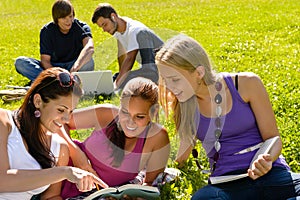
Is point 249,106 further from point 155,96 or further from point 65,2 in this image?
point 65,2

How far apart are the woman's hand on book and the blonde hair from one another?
0.47 metres

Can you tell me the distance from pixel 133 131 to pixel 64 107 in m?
0.49

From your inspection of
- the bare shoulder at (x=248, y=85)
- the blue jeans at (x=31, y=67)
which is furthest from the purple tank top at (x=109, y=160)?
the blue jeans at (x=31, y=67)

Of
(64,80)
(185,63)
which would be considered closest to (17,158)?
(64,80)

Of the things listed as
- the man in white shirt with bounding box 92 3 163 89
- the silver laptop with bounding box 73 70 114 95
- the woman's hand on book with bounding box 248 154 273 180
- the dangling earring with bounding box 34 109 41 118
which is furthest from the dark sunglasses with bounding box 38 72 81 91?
the silver laptop with bounding box 73 70 114 95

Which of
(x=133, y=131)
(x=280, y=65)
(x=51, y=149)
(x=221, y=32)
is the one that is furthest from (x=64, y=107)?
(x=221, y=32)

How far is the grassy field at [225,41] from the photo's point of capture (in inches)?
155

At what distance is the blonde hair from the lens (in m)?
2.68

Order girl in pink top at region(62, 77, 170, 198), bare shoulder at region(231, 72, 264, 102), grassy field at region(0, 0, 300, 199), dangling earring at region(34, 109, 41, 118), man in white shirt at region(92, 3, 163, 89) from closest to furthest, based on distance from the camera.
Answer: dangling earring at region(34, 109, 41, 118)
bare shoulder at region(231, 72, 264, 102)
girl in pink top at region(62, 77, 170, 198)
grassy field at region(0, 0, 300, 199)
man in white shirt at region(92, 3, 163, 89)

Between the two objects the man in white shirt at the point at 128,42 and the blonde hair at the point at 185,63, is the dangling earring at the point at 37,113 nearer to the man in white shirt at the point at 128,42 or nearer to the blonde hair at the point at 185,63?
the blonde hair at the point at 185,63

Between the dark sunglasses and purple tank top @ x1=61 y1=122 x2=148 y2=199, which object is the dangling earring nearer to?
the dark sunglasses

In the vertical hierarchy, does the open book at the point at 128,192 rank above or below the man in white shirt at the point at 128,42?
below

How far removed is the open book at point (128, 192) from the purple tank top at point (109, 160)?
0.30 meters

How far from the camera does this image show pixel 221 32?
28.7ft
